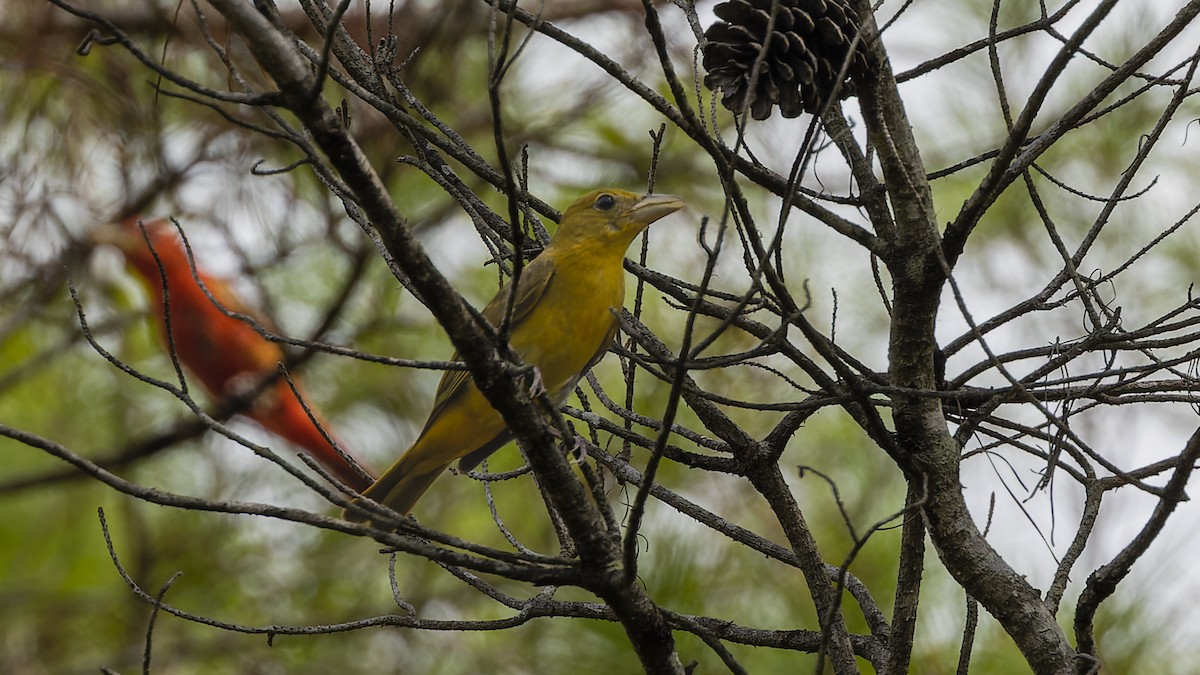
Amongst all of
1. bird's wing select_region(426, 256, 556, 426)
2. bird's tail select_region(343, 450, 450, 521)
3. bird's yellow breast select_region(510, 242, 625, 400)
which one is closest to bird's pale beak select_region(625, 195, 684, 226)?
bird's yellow breast select_region(510, 242, 625, 400)

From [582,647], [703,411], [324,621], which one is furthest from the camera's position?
[324,621]

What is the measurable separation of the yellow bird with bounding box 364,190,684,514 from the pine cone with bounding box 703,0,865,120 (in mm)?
974

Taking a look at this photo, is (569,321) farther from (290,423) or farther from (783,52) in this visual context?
(290,423)

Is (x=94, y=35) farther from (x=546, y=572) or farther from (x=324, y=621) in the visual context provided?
(x=324, y=621)

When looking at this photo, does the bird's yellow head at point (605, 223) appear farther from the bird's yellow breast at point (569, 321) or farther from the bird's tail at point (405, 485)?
the bird's tail at point (405, 485)

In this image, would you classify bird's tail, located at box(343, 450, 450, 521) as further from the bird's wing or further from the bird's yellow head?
the bird's yellow head

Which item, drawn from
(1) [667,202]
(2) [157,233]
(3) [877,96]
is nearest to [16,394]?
(2) [157,233]

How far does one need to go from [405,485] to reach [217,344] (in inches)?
120

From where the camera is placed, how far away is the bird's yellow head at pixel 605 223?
3.52 metres

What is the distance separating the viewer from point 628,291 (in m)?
4.91

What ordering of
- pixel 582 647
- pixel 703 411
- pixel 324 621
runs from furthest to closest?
pixel 324 621
pixel 582 647
pixel 703 411

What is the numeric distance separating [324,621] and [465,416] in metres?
3.02

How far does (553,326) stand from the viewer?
11.1ft

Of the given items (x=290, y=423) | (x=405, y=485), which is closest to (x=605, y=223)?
(x=405, y=485)
